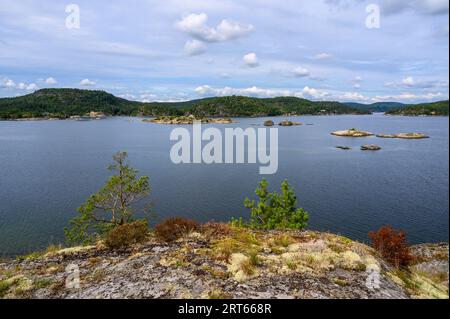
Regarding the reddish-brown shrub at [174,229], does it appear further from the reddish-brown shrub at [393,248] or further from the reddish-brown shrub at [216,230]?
the reddish-brown shrub at [393,248]

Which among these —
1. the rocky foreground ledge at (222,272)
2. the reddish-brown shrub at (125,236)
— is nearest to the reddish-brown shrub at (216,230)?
the rocky foreground ledge at (222,272)

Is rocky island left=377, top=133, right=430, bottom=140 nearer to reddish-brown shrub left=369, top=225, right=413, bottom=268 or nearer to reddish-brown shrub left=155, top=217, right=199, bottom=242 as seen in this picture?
reddish-brown shrub left=369, top=225, right=413, bottom=268

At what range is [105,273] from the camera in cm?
1354

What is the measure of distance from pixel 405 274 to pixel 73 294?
14051 millimetres

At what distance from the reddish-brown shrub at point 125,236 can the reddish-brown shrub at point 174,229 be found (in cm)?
93

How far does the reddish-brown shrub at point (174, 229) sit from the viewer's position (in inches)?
700

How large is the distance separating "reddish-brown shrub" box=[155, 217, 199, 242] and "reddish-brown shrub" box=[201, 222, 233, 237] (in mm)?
599

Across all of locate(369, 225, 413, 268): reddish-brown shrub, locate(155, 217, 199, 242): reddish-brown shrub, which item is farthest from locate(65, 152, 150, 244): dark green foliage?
locate(369, 225, 413, 268): reddish-brown shrub

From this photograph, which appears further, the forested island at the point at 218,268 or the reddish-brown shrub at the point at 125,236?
the reddish-brown shrub at the point at 125,236

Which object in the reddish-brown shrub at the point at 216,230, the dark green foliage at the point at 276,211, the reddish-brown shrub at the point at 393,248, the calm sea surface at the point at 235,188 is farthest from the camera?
the calm sea surface at the point at 235,188

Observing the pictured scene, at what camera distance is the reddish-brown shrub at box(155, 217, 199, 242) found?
1778 cm

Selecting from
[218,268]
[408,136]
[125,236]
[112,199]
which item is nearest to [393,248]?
[218,268]

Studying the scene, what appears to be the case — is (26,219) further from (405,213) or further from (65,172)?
(405,213)
